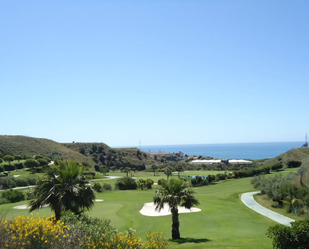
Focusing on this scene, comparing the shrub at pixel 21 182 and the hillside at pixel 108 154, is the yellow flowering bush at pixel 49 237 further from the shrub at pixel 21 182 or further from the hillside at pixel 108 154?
the hillside at pixel 108 154

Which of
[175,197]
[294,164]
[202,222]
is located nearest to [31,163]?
[202,222]

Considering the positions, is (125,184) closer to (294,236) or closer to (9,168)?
(9,168)

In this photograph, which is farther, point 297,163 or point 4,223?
point 297,163

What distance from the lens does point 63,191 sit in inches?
547

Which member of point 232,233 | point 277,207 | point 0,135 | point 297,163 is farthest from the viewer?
point 0,135

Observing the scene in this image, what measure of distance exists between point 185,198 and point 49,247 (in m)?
13.6

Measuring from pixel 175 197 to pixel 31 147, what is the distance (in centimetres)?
10534

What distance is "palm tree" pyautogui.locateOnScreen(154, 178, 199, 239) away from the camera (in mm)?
18594

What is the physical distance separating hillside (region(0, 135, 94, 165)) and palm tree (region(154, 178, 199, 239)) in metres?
90.6

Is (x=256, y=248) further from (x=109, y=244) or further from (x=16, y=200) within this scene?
(x=16, y=200)

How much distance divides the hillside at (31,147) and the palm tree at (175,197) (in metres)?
90.6

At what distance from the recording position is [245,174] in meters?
73.2

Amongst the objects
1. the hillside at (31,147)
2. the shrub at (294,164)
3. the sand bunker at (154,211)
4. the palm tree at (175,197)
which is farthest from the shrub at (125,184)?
the shrub at (294,164)

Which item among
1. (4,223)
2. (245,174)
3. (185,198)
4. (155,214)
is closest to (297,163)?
(245,174)
